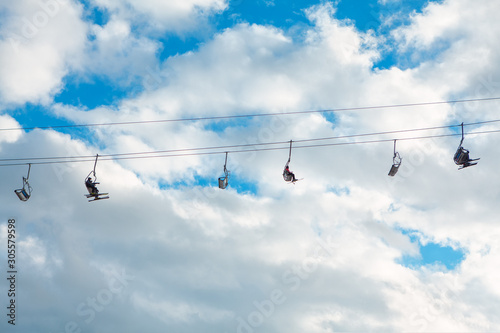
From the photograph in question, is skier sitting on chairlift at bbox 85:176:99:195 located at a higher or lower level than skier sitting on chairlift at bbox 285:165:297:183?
lower

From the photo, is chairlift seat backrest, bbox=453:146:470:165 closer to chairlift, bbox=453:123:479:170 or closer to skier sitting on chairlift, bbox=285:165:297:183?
chairlift, bbox=453:123:479:170

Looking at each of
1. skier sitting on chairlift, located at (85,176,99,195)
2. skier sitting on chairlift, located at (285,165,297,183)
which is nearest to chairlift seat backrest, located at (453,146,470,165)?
skier sitting on chairlift, located at (285,165,297,183)

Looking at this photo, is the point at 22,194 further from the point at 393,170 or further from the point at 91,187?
the point at 393,170

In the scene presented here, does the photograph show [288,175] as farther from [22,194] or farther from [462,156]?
[22,194]

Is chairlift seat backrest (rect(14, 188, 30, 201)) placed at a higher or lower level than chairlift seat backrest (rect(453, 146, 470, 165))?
lower

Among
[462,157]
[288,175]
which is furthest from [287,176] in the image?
[462,157]

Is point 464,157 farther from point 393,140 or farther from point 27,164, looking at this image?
point 27,164

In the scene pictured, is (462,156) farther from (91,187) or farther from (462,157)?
(91,187)

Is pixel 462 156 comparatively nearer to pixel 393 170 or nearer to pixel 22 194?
pixel 393 170

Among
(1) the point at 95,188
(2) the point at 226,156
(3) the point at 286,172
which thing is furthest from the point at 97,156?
(3) the point at 286,172

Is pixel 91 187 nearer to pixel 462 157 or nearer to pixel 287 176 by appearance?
pixel 287 176

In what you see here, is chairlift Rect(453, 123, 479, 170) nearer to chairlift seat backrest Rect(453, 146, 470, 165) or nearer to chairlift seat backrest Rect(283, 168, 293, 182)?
chairlift seat backrest Rect(453, 146, 470, 165)

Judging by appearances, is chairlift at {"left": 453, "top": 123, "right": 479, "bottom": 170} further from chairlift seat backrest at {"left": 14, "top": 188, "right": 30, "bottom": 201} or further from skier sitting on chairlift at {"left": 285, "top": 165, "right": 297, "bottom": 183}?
chairlift seat backrest at {"left": 14, "top": 188, "right": 30, "bottom": 201}

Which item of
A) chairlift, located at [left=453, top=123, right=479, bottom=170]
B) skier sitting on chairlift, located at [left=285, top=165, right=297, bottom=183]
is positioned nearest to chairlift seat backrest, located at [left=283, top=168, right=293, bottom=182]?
skier sitting on chairlift, located at [left=285, top=165, right=297, bottom=183]
